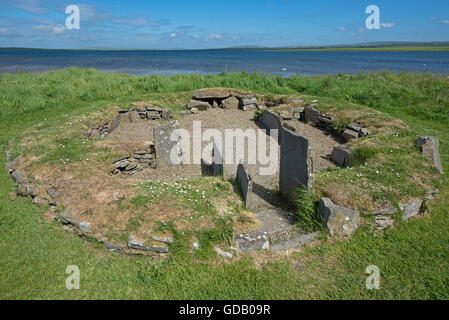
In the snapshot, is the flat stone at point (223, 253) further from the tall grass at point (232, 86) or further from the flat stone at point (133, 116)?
the tall grass at point (232, 86)

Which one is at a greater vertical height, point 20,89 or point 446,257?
point 20,89

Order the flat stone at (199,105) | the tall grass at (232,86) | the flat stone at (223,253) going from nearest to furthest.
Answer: the flat stone at (223,253)
the tall grass at (232,86)
the flat stone at (199,105)

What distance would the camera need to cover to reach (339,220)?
15.4 feet

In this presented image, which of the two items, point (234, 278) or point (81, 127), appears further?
point (81, 127)

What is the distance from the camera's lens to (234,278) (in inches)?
158

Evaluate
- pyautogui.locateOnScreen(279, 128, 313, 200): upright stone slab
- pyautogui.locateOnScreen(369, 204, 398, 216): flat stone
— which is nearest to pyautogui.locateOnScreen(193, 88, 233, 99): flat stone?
pyautogui.locateOnScreen(279, 128, 313, 200): upright stone slab

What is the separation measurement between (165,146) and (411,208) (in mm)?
6021

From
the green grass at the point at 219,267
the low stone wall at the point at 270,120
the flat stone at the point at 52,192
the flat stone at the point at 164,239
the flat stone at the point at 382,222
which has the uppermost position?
the low stone wall at the point at 270,120

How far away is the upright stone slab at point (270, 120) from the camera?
10.6 meters

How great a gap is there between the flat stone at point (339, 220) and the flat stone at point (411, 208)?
1.12 m

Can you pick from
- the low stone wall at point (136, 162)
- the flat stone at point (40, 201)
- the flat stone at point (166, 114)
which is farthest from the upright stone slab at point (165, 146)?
the flat stone at point (166, 114)
